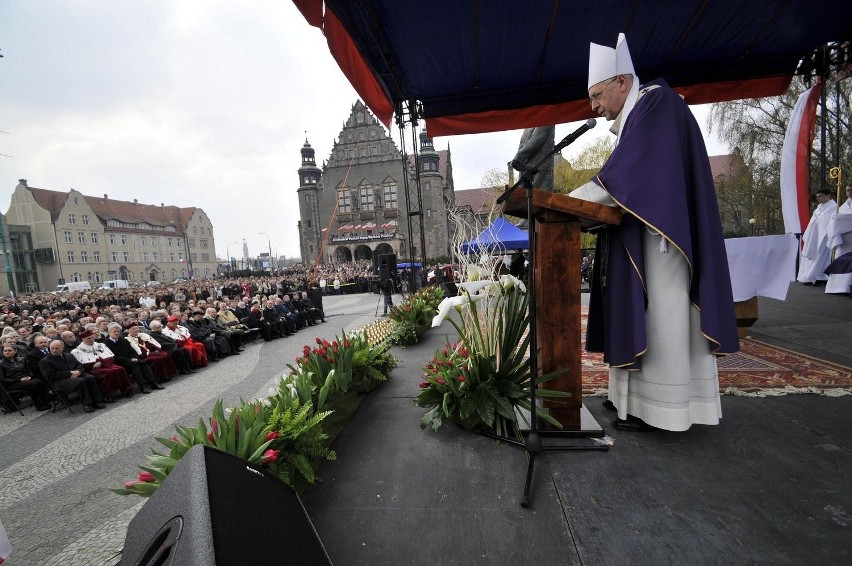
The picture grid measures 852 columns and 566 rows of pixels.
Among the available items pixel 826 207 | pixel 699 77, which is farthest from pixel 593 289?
pixel 826 207

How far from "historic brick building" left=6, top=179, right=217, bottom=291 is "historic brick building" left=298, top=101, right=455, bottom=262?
21545 mm

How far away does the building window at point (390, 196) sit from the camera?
44.0m

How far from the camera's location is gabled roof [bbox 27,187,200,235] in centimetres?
4700

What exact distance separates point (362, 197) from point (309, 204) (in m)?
6.92

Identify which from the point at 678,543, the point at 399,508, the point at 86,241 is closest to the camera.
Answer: the point at 678,543

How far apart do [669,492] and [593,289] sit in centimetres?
120

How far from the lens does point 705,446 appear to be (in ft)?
6.07

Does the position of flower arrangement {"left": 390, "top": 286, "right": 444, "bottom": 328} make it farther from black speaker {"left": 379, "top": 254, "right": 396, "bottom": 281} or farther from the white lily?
black speaker {"left": 379, "top": 254, "right": 396, "bottom": 281}

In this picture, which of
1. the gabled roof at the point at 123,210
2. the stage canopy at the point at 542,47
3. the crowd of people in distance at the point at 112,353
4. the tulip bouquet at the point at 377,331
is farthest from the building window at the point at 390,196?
the gabled roof at the point at 123,210

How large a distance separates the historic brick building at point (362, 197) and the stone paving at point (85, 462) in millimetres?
37298

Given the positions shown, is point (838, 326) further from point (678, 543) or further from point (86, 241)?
point (86, 241)

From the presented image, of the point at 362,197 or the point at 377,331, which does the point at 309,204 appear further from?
the point at 377,331

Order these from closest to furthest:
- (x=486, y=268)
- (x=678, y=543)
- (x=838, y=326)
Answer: (x=678, y=543)
(x=486, y=268)
(x=838, y=326)

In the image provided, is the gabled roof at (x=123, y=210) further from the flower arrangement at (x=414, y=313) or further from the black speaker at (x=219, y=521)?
the black speaker at (x=219, y=521)
